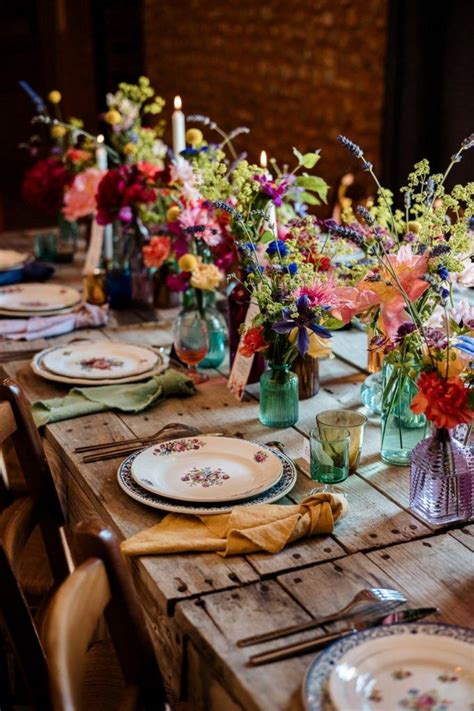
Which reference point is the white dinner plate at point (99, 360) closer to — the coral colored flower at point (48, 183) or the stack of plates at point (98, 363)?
the stack of plates at point (98, 363)

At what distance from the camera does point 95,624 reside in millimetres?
1205

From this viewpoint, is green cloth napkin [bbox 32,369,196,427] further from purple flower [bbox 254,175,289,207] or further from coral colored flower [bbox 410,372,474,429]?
coral colored flower [bbox 410,372,474,429]

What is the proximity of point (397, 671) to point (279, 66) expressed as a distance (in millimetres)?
4786

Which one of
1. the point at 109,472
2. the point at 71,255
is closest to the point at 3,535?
the point at 109,472

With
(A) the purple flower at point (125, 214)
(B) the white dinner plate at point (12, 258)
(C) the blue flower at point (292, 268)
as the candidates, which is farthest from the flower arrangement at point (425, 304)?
(B) the white dinner plate at point (12, 258)

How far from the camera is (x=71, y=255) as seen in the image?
10.9 ft

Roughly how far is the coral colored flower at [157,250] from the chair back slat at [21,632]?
4.03 feet

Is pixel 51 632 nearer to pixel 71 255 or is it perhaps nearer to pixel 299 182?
pixel 299 182

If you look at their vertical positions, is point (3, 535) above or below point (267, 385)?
below

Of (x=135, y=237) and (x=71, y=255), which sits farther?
(x=71, y=255)

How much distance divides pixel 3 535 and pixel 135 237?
1187mm

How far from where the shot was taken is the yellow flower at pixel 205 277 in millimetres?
2143

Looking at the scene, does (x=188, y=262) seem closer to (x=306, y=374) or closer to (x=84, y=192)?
(x=306, y=374)

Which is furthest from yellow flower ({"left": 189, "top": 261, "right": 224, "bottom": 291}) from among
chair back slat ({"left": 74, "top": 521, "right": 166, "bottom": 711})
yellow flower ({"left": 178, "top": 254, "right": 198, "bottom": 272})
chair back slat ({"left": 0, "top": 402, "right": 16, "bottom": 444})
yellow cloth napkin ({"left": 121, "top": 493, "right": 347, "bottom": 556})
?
chair back slat ({"left": 74, "top": 521, "right": 166, "bottom": 711})
